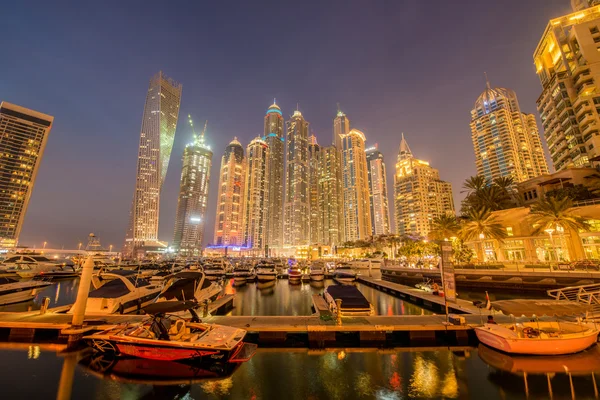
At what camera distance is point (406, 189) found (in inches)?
7589

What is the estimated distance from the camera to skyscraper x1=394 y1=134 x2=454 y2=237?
180m

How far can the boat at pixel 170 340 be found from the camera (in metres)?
11.2

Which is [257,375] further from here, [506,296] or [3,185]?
[3,185]

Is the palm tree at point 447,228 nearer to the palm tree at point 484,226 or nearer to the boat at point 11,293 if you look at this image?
the palm tree at point 484,226

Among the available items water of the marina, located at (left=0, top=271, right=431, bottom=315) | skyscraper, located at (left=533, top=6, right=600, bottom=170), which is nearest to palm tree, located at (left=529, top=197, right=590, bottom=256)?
water of the marina, located at (left=0, top=271, right=431, bottom=315)

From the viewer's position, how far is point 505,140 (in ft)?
478

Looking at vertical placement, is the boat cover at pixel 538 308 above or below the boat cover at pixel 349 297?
above

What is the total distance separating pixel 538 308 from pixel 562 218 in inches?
1664

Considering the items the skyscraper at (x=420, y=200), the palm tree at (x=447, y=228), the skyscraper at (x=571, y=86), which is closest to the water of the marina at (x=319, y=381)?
the palm tree at (x=447, y=228)

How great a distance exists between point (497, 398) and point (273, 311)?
762 inches

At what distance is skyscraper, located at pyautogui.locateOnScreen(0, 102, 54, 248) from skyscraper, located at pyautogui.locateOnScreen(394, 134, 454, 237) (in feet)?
723

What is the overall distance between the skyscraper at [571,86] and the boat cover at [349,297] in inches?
3157

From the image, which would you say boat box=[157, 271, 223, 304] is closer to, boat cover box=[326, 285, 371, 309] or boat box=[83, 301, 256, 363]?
boat box=[83, 301, 256, 363]

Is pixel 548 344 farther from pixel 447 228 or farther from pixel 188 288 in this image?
pixel 447 228
